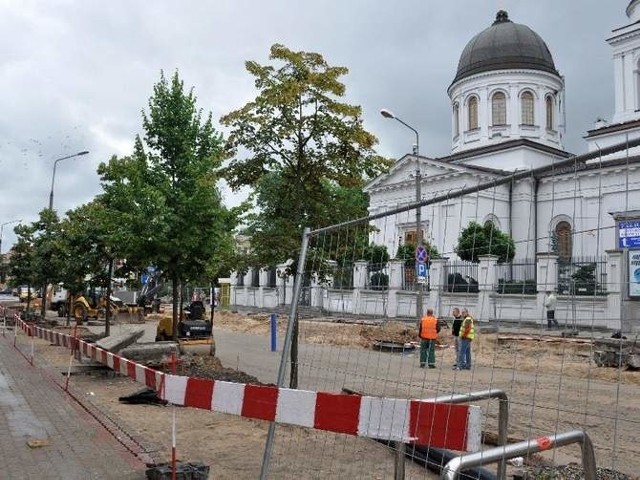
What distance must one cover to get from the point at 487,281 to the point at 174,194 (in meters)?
11.5

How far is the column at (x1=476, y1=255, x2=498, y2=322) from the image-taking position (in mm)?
4160

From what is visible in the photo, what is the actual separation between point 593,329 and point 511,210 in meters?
0.95

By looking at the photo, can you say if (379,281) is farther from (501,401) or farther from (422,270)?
(501,401)

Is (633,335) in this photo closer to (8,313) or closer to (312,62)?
(312,62)

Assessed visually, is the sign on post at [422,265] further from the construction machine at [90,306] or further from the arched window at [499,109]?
the arched window at [499,109]

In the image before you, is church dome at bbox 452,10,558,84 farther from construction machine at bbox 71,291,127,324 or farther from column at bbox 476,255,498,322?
column at bbox 476,255,498,322

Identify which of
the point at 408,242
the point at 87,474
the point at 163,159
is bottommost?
the point at 87,474

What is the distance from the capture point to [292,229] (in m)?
10.5

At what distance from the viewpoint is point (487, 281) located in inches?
169

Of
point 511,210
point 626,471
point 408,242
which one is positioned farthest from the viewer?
point 626,471

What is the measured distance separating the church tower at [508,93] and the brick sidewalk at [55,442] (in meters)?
40.5

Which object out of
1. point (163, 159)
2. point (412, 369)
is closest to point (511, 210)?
point (412, 369)

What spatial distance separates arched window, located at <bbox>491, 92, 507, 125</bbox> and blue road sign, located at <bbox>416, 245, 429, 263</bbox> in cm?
4415

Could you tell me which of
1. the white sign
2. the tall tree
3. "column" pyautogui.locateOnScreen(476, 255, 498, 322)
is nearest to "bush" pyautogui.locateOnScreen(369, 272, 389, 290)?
"column" pyautogui.locateOnScreen(476, 255, 498, 322)
